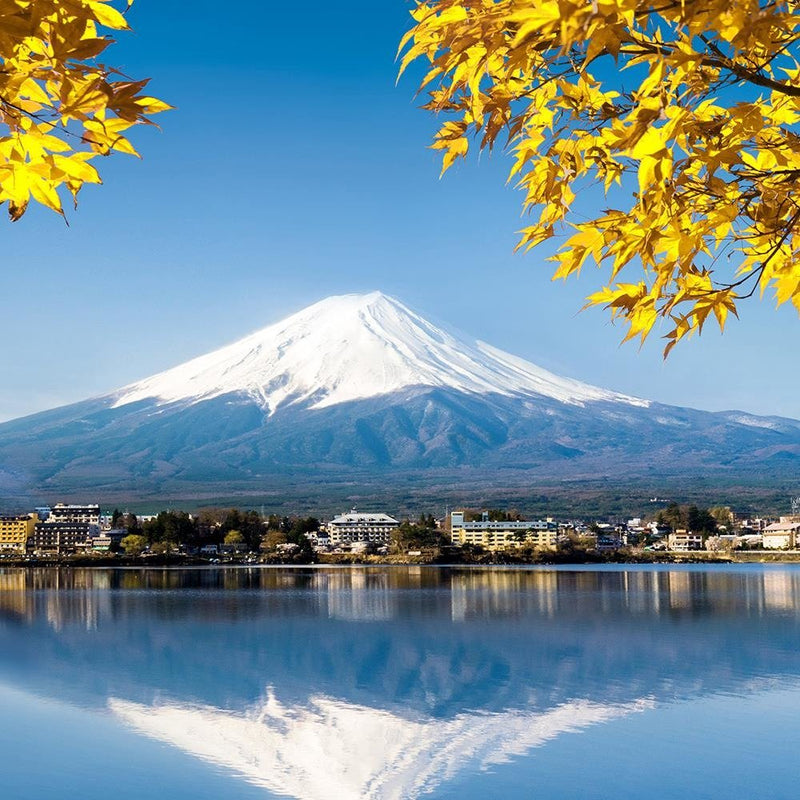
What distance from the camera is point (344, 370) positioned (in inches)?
4464

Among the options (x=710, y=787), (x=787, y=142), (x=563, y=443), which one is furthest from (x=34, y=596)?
(x=563, y=443)

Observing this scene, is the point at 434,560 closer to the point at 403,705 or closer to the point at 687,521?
the point at 687,521

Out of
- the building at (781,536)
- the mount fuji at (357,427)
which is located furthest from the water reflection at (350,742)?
the mount fuji at (357,427)

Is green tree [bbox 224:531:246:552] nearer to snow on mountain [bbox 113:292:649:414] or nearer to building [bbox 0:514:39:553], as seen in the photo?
building [bbox 0:514:39:553]

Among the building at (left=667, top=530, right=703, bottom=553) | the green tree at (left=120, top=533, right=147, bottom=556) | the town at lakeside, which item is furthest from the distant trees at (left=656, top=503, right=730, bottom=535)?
the green tree at (left=120, top=533, right=147, bottom=556)

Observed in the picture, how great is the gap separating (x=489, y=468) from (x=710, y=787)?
82869mm

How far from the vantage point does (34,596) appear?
83.5ft

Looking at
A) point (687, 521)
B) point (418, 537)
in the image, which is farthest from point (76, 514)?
point (687, 521)

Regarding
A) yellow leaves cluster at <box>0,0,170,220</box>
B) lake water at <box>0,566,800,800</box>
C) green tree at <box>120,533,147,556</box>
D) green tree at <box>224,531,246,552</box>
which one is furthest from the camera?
green tree at <box>224,531,246,552</box>

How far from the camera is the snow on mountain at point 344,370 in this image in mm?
110125

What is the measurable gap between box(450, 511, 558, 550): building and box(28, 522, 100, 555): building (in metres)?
21.1

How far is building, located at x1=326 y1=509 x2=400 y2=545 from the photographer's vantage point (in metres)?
57.0

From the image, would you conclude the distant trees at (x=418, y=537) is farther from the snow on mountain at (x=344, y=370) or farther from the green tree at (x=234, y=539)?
the snow on mountain at (x=344, y=370)

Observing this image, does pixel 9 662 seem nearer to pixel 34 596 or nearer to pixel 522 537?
pixel 34 596
